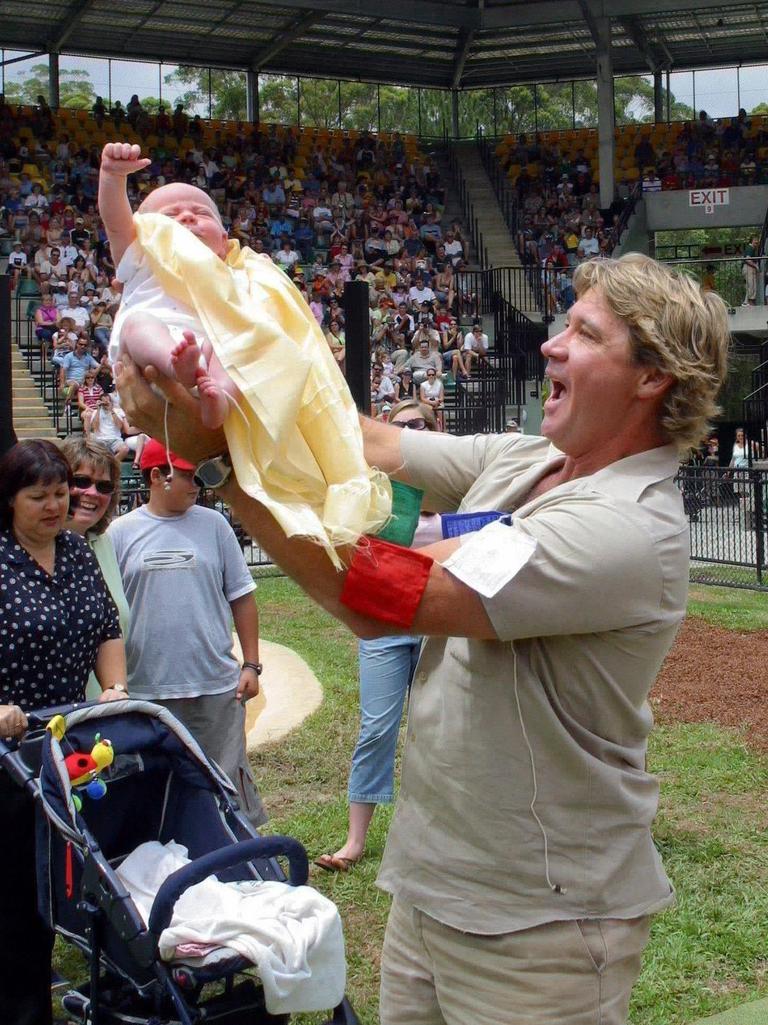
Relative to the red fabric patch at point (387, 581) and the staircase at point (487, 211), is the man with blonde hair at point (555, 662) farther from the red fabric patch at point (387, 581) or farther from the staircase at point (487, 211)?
the staircase at point (487, 211)

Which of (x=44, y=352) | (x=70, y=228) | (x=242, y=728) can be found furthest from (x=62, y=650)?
(x=70, y=228)

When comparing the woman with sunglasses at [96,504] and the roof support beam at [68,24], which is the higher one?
the roof support beam at [68,24]

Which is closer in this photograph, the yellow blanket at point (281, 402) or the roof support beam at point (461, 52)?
the yellow blanket at point (281, 402)

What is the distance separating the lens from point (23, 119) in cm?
2620

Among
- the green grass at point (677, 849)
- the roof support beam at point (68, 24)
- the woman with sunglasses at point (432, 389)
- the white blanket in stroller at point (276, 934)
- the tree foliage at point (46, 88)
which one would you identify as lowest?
the green grass at point (677, 849)

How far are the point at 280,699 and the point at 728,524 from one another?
23.6ft

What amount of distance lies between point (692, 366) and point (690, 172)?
30633mm

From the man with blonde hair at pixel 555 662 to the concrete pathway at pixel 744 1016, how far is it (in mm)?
1935

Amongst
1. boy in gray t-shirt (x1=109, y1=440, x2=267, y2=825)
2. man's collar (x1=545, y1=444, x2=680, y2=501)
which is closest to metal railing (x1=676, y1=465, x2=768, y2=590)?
boy in gray t-shirt (x1=109, y1=440, x2=267, y2=825)

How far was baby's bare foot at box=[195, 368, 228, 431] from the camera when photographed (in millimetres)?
1912

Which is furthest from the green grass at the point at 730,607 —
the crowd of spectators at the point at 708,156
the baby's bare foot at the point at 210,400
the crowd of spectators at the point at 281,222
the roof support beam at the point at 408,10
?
the crowd of spectators at the point at 708,156

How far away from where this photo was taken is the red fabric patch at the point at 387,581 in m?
1.91

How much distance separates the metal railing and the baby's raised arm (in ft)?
34.7

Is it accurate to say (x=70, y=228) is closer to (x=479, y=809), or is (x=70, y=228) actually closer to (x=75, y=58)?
(x=75, y=58)
